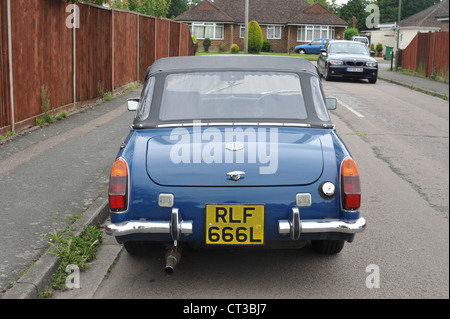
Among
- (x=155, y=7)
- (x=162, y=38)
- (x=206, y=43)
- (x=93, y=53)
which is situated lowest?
(x=93, y=53)

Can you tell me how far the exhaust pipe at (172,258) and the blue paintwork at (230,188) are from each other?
5.0 inches

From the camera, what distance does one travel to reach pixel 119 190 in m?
4.20

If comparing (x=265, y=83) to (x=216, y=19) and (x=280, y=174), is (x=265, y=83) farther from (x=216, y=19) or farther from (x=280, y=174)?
(x=216, y=19)

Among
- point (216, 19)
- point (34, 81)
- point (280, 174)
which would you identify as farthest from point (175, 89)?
point (216, 19)

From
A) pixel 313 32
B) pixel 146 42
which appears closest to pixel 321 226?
pixel 146 42

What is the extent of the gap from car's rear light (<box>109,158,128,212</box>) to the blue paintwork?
0.04 m

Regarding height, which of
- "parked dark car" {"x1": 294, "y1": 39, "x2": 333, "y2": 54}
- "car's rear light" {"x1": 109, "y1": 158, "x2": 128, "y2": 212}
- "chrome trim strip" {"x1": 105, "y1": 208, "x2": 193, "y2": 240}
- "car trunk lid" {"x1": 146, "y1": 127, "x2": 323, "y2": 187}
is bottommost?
"chrome trim strip" {"x1": 105, "y1": 208, "x2": 193, "y2": 240}

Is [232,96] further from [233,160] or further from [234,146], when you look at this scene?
[233,160]

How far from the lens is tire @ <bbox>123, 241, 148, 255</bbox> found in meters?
4.82

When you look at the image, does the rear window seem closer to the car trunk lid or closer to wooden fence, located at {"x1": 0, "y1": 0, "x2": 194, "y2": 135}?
the car trunk lid

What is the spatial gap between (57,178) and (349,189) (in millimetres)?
4274

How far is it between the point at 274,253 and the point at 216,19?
6867 centimetres

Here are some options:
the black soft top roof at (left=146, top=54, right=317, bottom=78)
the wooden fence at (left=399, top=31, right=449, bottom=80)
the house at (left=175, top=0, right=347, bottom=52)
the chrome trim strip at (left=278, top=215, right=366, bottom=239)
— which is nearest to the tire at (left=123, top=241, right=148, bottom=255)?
the chrome trim strip at (left=278, top=215, right=366, bottom=239)

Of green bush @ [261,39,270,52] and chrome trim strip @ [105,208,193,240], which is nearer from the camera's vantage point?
chrome trim strip @ [105,208,193,240]
